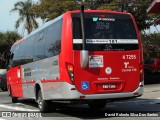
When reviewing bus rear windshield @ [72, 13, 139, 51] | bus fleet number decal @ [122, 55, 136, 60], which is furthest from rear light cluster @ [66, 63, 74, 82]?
bus fleet number decal @ [122, 55, 136, 60]

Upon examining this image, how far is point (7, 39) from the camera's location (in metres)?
64.0

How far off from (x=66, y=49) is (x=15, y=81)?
283 inches

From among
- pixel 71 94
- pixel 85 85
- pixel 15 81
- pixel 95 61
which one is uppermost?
pixel 95 61

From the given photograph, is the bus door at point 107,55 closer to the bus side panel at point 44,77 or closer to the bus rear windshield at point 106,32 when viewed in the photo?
→ the bus rear windshield at point 106,32

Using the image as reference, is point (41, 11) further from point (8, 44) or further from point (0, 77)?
point (8, 44)

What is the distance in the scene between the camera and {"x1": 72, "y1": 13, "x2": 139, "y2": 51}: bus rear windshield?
1134cm

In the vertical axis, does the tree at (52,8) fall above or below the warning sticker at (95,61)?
above

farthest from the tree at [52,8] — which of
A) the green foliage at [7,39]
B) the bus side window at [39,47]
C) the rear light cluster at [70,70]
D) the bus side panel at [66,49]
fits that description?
the green foliage at [7,39]

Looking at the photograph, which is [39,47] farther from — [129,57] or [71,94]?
[129,57]

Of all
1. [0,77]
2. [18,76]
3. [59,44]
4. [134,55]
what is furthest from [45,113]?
[0,77]

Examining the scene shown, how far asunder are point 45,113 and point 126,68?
308cm

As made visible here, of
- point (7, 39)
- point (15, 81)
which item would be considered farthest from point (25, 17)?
point (15, 81)

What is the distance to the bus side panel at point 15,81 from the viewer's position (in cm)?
1677

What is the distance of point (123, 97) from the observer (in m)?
11.5
